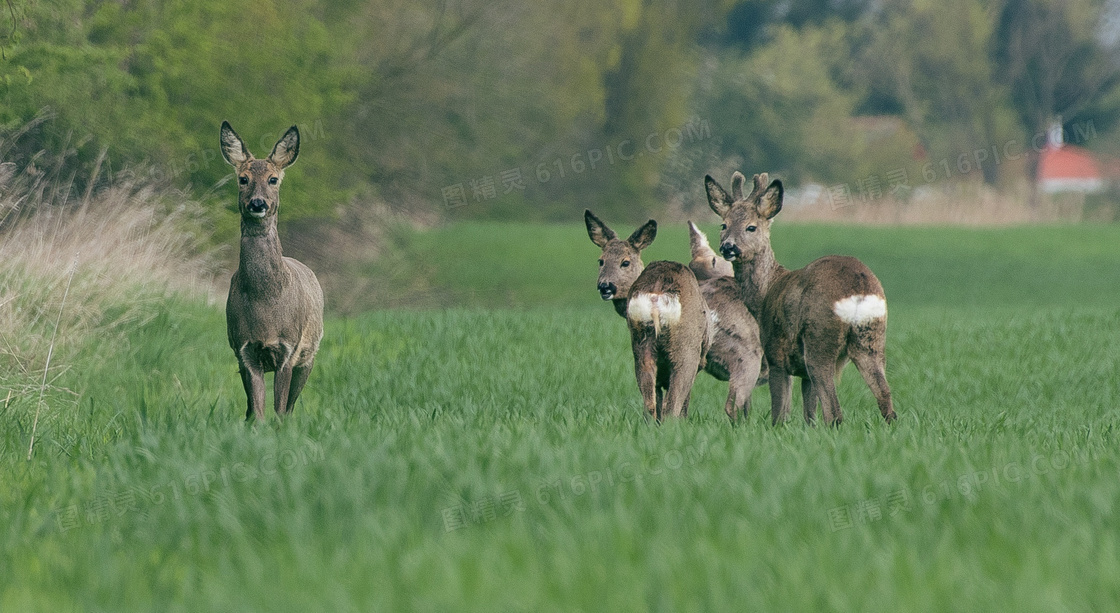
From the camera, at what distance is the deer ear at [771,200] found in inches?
339

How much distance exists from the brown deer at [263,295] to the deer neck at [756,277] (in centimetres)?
301

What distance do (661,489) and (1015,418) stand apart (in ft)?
16.6

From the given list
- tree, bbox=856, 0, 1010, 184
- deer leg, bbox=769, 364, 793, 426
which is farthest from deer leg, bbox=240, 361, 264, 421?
tree, bbox=856, 0, 1010, 184

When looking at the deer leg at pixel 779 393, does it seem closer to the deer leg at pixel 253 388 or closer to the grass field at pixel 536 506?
the grass field at pixel 536 506

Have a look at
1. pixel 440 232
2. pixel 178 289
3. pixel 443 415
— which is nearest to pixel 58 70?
pixel 178 289

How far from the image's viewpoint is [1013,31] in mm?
57312

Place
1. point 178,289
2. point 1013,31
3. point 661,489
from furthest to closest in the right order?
point 1013,31 → point 178,289 → point 661,489

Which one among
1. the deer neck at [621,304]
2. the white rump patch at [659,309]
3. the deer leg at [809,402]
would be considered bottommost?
the deer leg at [809,402]

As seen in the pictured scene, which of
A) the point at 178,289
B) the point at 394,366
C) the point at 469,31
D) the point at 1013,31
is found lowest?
the point at 394,366

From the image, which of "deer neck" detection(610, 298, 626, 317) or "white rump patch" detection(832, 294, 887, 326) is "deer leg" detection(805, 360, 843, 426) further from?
"deer neck" detection(610, 298, 626, 317)

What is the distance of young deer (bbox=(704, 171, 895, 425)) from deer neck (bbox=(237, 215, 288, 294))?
296 cm

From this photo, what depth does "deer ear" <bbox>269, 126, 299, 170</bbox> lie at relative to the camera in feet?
27.3

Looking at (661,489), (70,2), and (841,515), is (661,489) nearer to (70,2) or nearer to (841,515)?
(841,515)

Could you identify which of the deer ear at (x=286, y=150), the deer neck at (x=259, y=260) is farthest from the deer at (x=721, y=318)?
the deer neck at (x=259, y=260)
